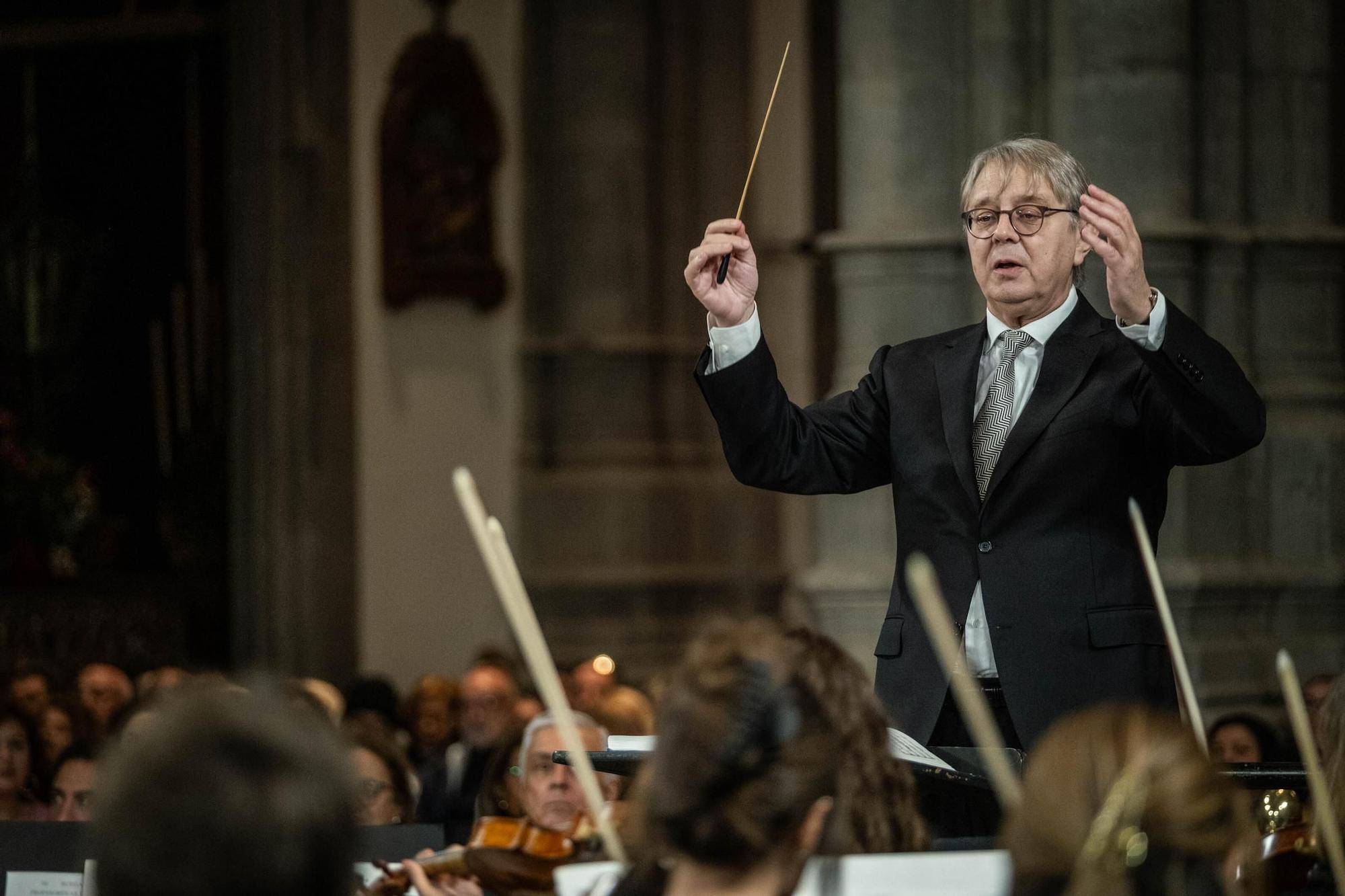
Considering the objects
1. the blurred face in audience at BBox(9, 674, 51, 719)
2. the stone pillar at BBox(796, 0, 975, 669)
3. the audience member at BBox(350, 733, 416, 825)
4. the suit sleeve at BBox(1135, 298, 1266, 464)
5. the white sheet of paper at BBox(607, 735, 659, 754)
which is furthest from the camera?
the blurred face in audience at BBox(9, 674, 51, 719)

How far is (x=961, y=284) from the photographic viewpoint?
24.5 ft

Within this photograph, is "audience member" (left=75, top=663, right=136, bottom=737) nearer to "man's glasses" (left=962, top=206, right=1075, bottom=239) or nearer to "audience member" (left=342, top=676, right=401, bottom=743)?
"audience member" (left=342, top=676, right=401, bottom=743)

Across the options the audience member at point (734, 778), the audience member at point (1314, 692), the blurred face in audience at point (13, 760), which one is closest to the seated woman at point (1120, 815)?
the audience member at point (734, 778)

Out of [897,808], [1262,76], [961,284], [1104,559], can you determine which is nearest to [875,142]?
[961,284]

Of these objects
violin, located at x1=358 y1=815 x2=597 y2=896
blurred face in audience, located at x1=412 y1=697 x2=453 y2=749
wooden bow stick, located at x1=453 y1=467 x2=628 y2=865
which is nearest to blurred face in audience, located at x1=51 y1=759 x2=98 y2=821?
violin, located at x1=358 y1=815 x2=597 y2=896

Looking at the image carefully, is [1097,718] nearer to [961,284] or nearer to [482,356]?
[961,284]

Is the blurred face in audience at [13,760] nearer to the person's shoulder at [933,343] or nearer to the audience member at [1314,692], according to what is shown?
the audience member at [1314,692]

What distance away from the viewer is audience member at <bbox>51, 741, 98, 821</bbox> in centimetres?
620

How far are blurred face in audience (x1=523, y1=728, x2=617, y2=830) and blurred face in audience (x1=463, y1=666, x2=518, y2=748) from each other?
2.07 m

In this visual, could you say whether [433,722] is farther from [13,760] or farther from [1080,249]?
[1080,249]

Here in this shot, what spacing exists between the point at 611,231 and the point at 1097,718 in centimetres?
892

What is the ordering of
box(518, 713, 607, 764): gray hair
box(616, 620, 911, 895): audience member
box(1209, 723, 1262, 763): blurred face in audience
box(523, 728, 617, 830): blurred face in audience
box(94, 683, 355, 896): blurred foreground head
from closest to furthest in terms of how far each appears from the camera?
box(94, 683, 355, 896): blurred foreground head
box(616, 620, 911, 895): audience member
box(523, 728, 617, 830): blurred face in audience
box(518, 713, 607, 764): gray hair
box(1209, 723, 1262, 763): blurred face in audience

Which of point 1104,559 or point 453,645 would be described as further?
point 453,645

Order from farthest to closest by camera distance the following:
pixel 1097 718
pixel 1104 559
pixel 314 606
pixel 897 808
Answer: pixel 314 606, pixel 1104 559, pixel 897 808, pixel 1097 718
